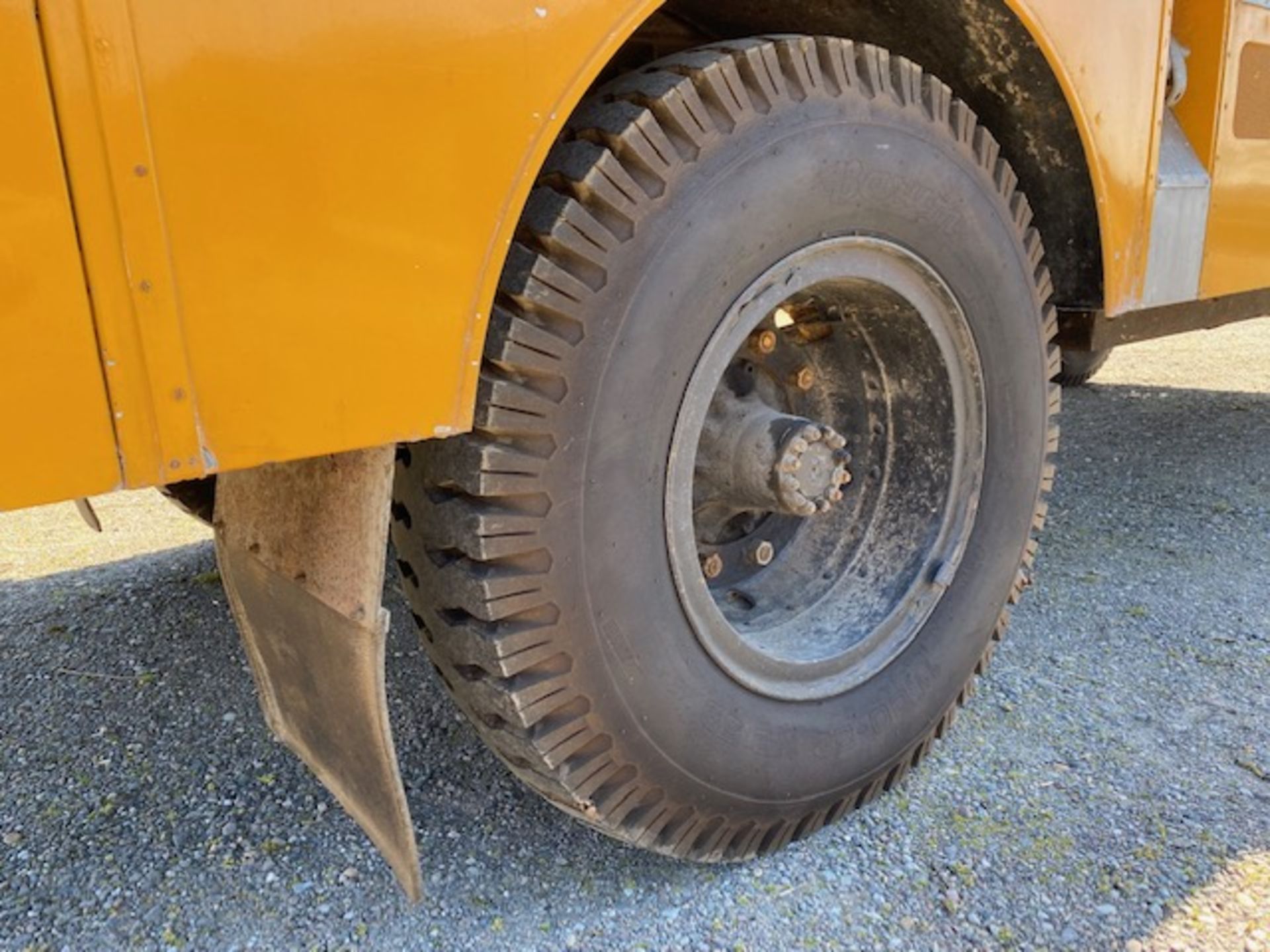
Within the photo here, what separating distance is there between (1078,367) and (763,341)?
3.77 metres

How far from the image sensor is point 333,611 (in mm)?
1446

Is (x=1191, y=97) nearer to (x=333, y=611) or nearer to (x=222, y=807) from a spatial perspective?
(x=333, y=611)

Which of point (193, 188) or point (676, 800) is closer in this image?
point (193, 188)

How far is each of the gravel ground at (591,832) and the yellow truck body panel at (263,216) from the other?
0.93 m

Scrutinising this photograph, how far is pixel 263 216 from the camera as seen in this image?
41.8 inches

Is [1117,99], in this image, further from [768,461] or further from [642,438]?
[642,438]

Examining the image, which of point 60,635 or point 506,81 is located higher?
point 506,81

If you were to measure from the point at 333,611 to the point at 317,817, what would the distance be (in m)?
0.69

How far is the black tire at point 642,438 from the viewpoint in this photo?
1.39 meters

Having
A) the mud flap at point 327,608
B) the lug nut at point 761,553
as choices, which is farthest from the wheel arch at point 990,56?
the lug nut at point 761,553

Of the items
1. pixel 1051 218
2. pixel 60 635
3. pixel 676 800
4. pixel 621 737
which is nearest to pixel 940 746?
pixel 676 800

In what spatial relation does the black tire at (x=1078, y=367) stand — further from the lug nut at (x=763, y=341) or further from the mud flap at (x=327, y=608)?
the mud flap at (x=327, y=608)

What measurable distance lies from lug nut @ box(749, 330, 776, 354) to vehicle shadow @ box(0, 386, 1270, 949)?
0.90 metres

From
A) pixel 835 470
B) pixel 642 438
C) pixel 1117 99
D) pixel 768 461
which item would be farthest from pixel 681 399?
pixel 1117 99
